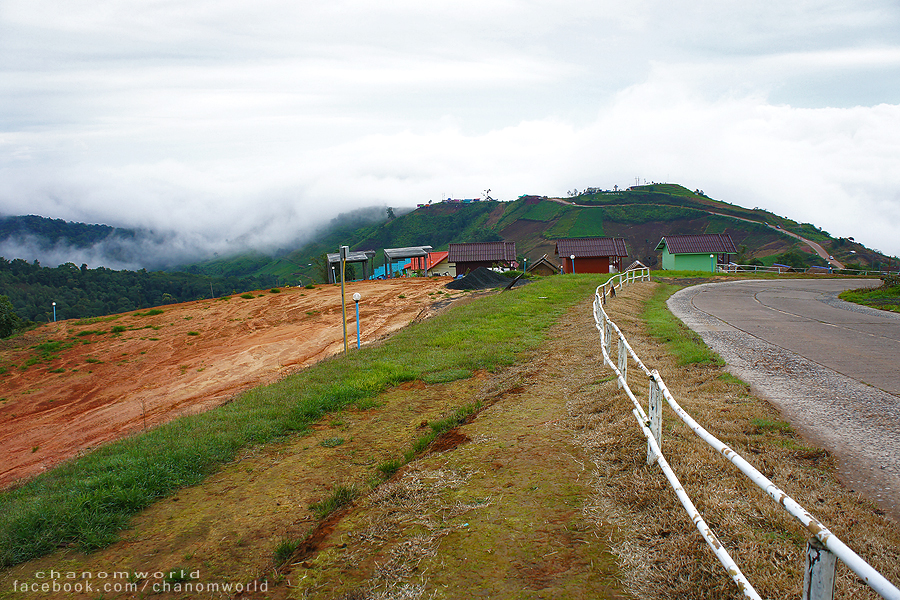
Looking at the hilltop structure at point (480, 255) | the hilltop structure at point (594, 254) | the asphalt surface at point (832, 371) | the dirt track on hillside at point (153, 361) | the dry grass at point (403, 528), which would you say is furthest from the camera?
the hilltop structure at point (480, 255)

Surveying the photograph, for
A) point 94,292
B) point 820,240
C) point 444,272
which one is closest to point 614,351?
point 444,272

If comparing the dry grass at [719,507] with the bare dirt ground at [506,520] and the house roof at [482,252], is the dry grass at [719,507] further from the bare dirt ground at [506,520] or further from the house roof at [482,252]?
the house roof at [482,252]

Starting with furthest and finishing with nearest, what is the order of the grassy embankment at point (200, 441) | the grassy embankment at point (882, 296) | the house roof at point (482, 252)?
the house roof at point (482, 252) → the grassy embankment at point (882, 296) → the grassy embankment at point (200, 441)

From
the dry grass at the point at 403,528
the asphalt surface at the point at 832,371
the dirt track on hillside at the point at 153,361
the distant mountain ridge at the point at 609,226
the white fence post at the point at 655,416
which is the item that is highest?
the distant mountain ridge at the point at 609,226

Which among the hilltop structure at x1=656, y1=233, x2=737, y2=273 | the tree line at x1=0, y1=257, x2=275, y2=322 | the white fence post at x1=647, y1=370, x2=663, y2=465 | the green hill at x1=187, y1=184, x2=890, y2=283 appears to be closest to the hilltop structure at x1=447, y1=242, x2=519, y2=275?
the hilltop structure at x1=656, y1=233, x2=737, y2=273

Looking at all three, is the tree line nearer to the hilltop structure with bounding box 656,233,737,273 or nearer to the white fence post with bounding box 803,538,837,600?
the hilltop structure with bounding box 656,233,737,273

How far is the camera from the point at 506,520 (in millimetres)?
4555

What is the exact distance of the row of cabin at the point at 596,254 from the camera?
56.8 meters

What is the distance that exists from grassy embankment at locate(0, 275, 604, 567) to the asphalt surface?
4.90 metres

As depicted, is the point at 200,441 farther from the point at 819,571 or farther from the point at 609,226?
the point at 609,226

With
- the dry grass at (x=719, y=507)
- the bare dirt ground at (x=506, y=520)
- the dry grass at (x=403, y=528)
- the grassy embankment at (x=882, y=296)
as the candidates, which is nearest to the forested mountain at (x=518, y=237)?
the grassy embankment at (x=882, y=296)

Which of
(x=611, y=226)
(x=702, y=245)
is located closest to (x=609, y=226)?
(x=611, y=226)

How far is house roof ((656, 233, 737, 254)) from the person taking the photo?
56500mm

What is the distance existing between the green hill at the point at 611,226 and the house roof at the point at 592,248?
1404 inches
